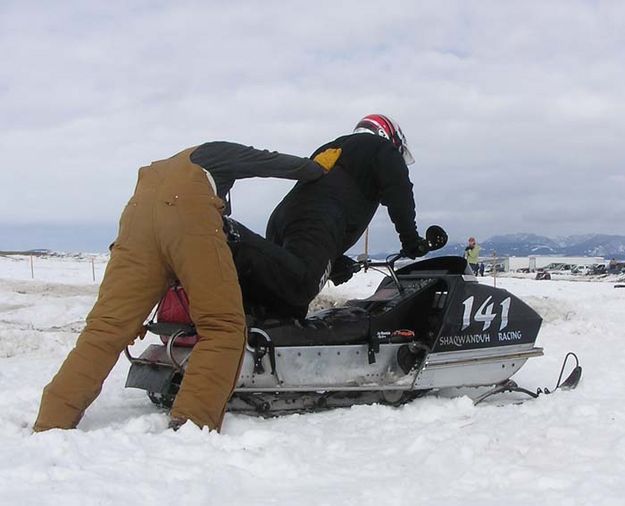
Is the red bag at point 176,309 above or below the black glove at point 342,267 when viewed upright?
below

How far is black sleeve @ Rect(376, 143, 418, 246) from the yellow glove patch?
278mm

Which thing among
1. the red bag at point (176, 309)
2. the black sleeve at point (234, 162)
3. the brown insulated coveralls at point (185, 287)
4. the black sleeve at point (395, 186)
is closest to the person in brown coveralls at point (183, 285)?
the brown insulated coveralls at point (185, 287)

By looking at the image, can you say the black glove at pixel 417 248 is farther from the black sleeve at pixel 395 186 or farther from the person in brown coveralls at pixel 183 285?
the person in brown coveralls at pixel 183 285

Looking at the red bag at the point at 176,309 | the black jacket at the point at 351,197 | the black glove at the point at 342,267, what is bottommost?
the red bag at the point at 176,309

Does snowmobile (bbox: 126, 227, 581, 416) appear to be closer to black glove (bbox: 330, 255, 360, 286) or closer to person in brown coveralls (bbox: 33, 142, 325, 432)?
black glove (bbox: 330, 255, 360, 286)

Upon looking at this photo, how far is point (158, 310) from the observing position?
12.9 ft

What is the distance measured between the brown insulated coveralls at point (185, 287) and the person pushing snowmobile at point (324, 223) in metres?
0.57

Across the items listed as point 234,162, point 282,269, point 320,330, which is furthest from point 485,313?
point 234,162

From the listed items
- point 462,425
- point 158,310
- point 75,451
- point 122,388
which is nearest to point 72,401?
point 75,451

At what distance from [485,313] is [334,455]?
177 cm

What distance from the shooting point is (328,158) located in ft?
14.7

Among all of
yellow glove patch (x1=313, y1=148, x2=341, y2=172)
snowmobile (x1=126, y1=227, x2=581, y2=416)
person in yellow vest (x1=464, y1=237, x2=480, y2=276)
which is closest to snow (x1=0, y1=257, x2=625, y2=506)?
snowmobile (x1=126, y1=227, x2=581, y2=416)

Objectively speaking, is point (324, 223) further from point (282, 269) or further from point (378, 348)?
point (378, 348)

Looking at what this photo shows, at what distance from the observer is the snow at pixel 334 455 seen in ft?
8.18
